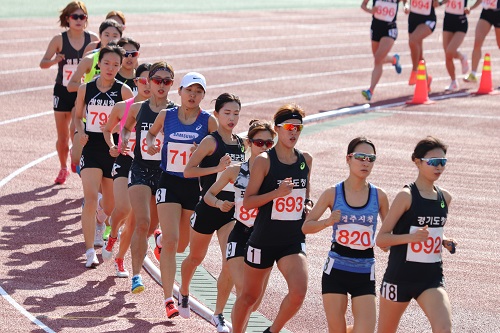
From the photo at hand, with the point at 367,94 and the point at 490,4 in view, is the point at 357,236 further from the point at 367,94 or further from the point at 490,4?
the point at 490,4

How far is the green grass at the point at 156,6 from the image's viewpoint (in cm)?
3516

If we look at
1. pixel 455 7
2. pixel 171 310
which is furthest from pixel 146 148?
pixel 455 7

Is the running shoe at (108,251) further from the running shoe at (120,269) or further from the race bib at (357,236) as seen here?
the race bib at (357,236)

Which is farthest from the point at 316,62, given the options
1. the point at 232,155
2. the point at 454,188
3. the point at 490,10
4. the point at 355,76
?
the point at 232,155

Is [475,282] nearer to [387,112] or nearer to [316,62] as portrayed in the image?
[387,112]

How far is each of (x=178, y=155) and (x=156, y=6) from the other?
27.5m

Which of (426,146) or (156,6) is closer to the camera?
(426,146)

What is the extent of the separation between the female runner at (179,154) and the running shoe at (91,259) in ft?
5.17

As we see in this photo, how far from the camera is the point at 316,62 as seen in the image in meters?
29.2

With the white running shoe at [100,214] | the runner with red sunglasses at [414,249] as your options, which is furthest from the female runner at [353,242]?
the white running shoe at [100,214]

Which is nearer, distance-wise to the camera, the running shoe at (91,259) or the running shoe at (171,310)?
the running shoe at (171,310)

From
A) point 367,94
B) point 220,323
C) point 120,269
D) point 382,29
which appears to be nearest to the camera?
point 220,323

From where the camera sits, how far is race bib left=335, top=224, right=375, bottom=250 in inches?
361

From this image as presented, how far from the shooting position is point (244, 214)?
33.5ft
